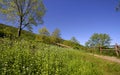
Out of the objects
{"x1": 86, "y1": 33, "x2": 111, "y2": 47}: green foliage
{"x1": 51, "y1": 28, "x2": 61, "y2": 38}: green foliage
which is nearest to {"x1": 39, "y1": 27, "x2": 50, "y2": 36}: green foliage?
{"x1": 51, "y1": 28, "x2": 61, "y2": 38}: green foliage

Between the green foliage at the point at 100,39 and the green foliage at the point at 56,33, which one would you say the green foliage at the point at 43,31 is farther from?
the green foliage at the point at 100,39

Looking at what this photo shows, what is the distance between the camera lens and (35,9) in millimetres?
43500

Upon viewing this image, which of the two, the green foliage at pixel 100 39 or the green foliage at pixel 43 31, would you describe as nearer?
the green foliage at pixel 43 31

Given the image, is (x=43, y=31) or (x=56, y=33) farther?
(x=56, y=33)

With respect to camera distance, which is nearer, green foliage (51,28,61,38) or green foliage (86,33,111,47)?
green foliage (51,28,61,38)

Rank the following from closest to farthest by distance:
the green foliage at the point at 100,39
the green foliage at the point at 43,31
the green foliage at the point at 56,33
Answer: the green foliage at the point at 43,31 < the green foliage at the point at 56,33 < the green foliage at the point at 100,39

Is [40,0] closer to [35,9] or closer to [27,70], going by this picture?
[35,9]

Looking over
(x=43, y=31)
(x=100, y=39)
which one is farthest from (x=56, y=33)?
(x=100, y=39)

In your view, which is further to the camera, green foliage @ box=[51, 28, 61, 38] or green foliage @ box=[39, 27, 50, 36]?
green foliage @ box=[51, 28, 61, 38]

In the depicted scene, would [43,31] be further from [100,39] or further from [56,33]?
[100,39]

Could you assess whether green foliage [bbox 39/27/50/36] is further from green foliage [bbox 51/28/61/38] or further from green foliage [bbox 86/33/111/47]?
green foliage [bbox 86/33/111/47]

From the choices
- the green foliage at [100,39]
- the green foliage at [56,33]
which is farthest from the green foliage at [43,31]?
the green foliage at [100,39]

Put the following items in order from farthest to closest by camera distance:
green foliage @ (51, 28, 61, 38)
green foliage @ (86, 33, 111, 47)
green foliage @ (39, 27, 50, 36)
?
1. green foliage @ (86, 33, 111, 47)
2. green foliage @ (51, 28, 61, 38)
3. green foliage @ (39, 27, 50, 36)

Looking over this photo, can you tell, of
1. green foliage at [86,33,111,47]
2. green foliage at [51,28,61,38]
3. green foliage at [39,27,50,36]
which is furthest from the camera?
green foliage at [86,33,111,47]
